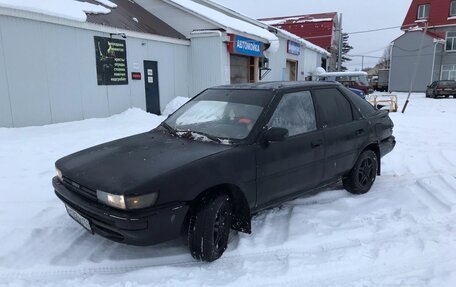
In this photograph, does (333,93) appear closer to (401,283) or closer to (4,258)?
(401,283)

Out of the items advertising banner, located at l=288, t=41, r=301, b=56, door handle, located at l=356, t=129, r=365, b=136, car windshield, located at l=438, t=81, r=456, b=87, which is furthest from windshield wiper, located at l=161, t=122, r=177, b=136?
car windshield, located at l=438, t=81, r=456, b=87

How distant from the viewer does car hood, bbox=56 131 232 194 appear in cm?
283

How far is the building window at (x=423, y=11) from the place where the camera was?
38.2m

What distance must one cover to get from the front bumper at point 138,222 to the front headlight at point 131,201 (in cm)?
4

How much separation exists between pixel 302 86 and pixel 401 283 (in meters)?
2.32

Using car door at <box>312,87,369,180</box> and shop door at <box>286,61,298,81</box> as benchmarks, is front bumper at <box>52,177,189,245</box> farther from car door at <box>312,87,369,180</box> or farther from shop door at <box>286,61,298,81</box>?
shop door at <box>286,61,298,81</box>

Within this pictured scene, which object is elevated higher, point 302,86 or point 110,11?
point 110,11

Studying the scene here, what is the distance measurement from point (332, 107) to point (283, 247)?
1.97 meters

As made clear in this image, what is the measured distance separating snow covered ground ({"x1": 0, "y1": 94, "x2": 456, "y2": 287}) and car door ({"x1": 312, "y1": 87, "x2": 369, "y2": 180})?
1.69 feet

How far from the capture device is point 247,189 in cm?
335

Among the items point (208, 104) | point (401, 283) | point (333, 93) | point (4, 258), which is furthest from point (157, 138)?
point (401, 283)

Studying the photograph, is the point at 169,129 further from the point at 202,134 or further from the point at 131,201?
the point at 131,201

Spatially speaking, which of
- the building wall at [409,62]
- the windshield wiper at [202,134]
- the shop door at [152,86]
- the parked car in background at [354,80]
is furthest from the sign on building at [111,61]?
the building wall at [409,62]

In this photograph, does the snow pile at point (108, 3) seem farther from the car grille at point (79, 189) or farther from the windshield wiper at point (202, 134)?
the car grille at point (79, 189)
